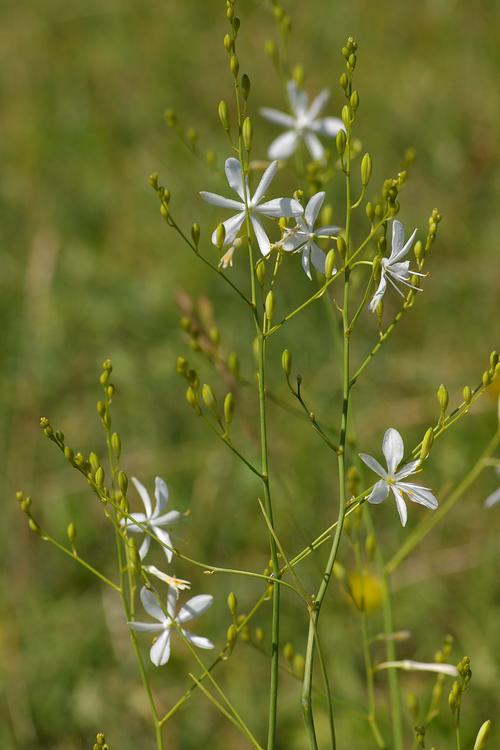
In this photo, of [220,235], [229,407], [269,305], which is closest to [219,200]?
[220,235]

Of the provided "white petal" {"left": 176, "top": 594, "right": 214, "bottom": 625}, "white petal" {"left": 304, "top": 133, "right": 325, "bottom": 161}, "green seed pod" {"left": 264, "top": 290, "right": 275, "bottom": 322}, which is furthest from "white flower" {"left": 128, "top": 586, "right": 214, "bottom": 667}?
"white petal" {"left": 304, "top": 133, "right": 325, "bottom": 161}

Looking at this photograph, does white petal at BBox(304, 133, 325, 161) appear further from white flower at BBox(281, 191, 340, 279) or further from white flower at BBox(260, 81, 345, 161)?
white flower at BBox(281, 191, 340, 279)

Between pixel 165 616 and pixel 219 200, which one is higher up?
pixel 219 200

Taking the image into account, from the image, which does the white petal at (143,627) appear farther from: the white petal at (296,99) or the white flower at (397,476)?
the white petal at (296,99)

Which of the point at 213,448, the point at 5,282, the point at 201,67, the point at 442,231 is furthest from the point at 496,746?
the point at 201,67

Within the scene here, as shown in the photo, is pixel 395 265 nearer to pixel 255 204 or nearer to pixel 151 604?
pixel 255 204

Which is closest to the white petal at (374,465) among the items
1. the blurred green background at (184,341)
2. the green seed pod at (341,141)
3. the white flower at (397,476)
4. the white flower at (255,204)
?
the white flower at (397,476)

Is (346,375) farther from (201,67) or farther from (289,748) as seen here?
(201,67)
